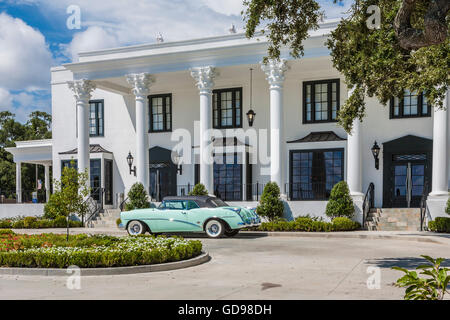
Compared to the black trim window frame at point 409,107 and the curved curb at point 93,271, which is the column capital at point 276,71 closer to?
the black trim window frame at point 409,107

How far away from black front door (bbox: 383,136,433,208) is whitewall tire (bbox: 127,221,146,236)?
1179 cm

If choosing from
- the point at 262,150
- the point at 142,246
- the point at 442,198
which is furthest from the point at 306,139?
the point at 142,246

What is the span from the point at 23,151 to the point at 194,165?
12960 millimetres

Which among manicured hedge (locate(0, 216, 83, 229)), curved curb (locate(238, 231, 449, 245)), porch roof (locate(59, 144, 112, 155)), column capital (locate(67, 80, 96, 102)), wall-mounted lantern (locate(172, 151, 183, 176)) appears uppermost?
column capital (locate(67, 80, 96, 102))

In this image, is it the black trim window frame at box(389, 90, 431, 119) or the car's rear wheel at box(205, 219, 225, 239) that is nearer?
the car's rear wheel at box(205, 219, 225, 239)

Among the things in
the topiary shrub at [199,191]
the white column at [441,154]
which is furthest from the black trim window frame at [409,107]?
the topiary shrub at [199,191]

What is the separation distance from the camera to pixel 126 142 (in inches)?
1193

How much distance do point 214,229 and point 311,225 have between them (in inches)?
183

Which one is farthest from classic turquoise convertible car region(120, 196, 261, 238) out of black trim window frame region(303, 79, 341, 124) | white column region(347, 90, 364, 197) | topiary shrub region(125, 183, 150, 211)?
black trim window frame region(303, 79, 341, 124)

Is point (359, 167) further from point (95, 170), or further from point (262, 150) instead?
point (95, 170)

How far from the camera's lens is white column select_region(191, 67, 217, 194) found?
2458 centimetres

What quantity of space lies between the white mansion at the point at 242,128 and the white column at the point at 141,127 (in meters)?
0.05

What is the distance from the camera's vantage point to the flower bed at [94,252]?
10805mm

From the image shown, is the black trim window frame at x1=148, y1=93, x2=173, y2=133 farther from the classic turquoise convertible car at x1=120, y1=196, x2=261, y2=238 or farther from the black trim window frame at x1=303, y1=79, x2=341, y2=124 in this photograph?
the classic turquoise convertible car at x1=120, y1=196, x2=261, y2=238
